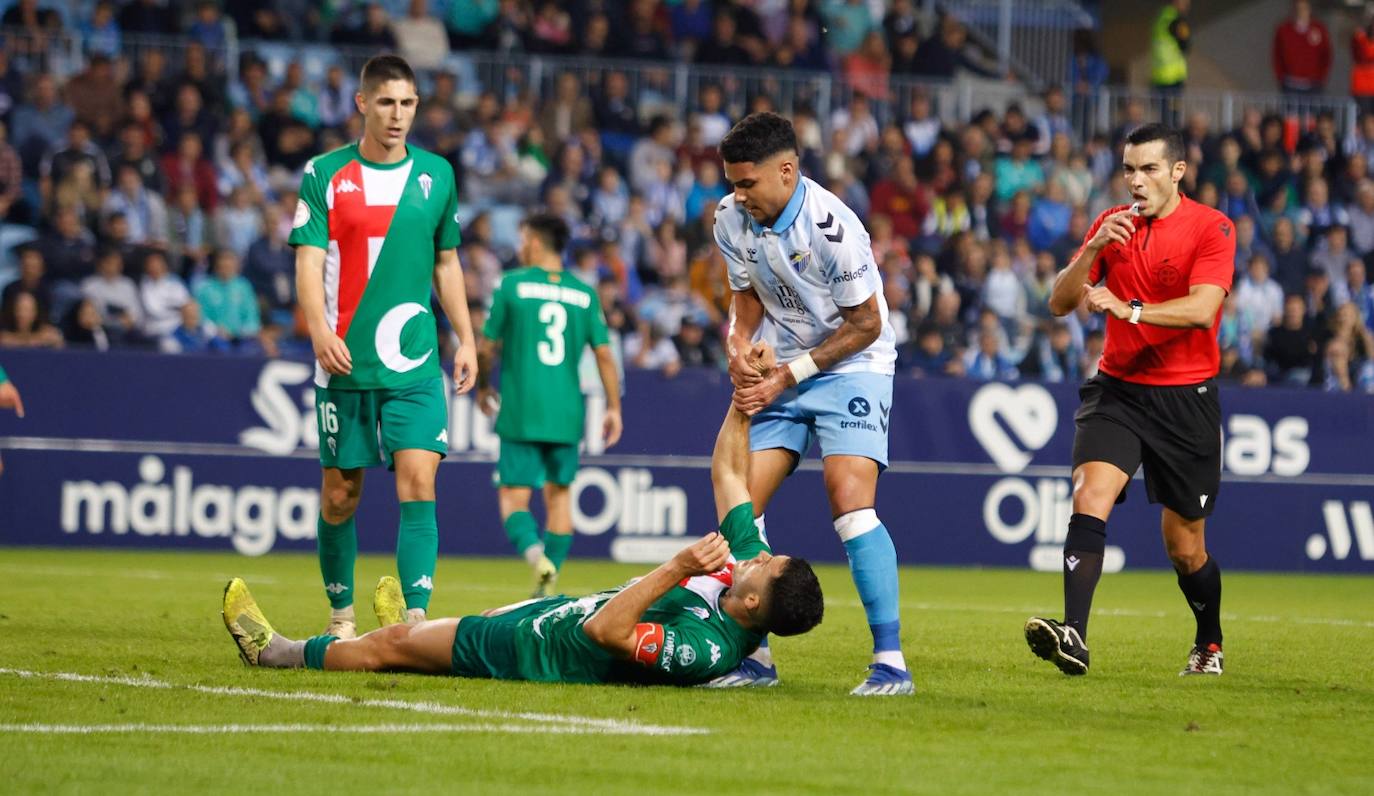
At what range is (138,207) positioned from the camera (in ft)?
57.0

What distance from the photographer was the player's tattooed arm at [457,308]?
327 inches

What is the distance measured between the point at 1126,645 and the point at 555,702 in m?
4.08

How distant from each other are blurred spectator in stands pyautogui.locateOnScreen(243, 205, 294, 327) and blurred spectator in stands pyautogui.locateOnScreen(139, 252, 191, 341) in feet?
3.22

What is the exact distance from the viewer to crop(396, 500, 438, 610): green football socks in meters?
8.18

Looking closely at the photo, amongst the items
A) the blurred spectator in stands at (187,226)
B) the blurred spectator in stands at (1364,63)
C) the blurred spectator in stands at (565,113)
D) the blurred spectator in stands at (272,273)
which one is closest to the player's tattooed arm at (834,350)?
the blurred spectator in stands at (272,273)

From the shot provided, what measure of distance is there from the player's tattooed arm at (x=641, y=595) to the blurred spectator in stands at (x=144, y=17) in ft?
48.5

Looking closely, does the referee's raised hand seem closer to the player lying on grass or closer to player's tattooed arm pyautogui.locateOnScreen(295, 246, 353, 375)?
the player lying on grass

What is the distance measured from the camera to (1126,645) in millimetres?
9562

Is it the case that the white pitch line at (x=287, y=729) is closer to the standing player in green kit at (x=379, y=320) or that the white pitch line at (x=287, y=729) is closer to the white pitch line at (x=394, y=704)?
the white pitch line at (x=394, y=704)

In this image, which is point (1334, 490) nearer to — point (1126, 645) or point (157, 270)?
point (1126, 645)

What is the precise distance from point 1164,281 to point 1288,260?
13.8 m

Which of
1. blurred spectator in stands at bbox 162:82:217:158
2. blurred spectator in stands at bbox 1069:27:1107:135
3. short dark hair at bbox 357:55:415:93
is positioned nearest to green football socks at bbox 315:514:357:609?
short dark hair at bbox 357:55:415:93

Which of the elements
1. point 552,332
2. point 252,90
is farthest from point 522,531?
point 252,90

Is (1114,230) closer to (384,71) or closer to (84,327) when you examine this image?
(384,71)
